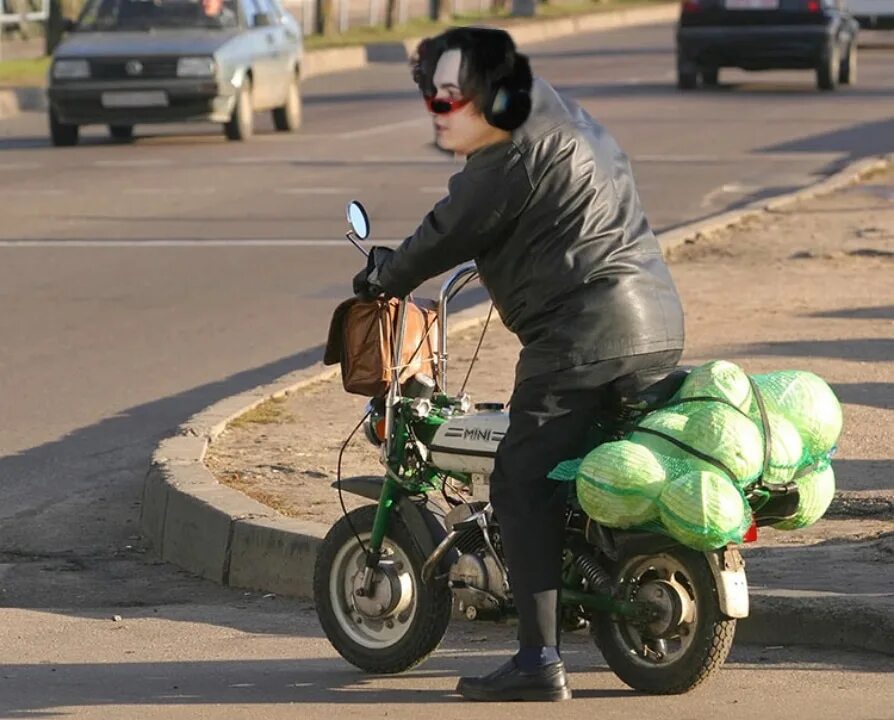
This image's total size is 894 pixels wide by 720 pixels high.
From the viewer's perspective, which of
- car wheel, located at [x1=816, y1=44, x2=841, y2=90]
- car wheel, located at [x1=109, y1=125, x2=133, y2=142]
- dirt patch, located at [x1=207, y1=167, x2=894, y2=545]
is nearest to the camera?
dirt patch, located at [x1=207, y1=167, x2=894, y2=545]

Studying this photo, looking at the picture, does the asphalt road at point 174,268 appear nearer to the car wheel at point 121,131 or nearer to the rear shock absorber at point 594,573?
the car wheel at point 121,131

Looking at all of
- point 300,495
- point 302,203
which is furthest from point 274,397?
point 302,203

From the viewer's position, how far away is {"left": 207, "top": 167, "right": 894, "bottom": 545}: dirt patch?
25.6 feet

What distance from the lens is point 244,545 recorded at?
713cm

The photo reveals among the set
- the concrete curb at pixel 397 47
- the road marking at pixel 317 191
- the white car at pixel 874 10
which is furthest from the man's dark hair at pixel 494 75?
the white car at pixel 874 10

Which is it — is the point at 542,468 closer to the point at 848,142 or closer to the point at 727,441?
the point at 727,441

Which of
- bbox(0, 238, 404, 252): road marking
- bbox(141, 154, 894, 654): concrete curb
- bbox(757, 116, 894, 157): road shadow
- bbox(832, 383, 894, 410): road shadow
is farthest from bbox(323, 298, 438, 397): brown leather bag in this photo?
bbox(757, 116, 894, 157): road shadow

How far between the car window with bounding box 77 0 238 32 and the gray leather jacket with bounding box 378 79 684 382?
1939 cm

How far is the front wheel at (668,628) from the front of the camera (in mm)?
5297

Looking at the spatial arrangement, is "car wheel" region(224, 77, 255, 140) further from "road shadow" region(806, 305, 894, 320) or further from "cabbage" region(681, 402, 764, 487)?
"cabbage" region(681, 402, 764, 487)

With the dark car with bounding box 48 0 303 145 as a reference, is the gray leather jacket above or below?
above

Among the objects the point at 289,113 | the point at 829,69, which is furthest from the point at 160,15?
the point at 829,69

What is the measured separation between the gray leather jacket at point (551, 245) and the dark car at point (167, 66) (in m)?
18.2

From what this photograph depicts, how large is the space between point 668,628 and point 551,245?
933 mm
